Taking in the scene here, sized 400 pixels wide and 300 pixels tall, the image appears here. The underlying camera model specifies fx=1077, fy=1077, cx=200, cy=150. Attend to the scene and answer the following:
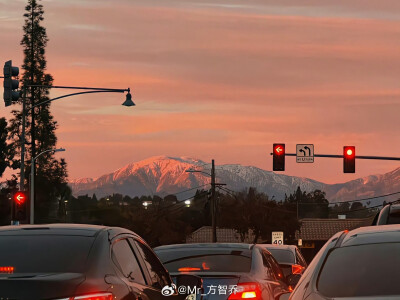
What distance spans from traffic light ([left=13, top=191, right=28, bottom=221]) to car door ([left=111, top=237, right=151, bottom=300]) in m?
36.3

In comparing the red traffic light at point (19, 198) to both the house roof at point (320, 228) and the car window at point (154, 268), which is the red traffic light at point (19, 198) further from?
the house roof at point (320, 228)

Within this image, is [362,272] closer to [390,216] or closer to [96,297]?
[96,297]

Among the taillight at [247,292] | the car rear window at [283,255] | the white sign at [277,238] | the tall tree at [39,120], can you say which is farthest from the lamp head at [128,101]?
the tall tree at [39,120]

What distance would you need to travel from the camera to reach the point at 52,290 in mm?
7344

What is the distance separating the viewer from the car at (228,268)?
41.1 ft

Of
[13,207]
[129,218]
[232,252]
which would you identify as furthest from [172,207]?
[232,252]

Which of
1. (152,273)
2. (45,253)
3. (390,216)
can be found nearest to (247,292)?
(390,216)

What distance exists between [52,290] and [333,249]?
1938 millimetres

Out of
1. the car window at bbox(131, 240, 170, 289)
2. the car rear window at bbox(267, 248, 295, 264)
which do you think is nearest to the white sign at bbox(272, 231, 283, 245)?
the car rear window at bbox(267, 248, 295, 264)

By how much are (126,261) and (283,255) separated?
13732 mm

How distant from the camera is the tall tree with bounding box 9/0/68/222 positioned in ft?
338

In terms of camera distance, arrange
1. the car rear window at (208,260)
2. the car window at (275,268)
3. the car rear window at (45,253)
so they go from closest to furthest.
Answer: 1. the car rear window at (45,253)
2. the car rear window at (208,260)
3. the car window at (275,268)

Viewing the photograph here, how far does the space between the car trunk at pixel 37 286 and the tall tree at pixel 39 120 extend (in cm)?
9164

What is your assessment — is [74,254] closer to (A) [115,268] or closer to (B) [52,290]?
(A) [115,268]
